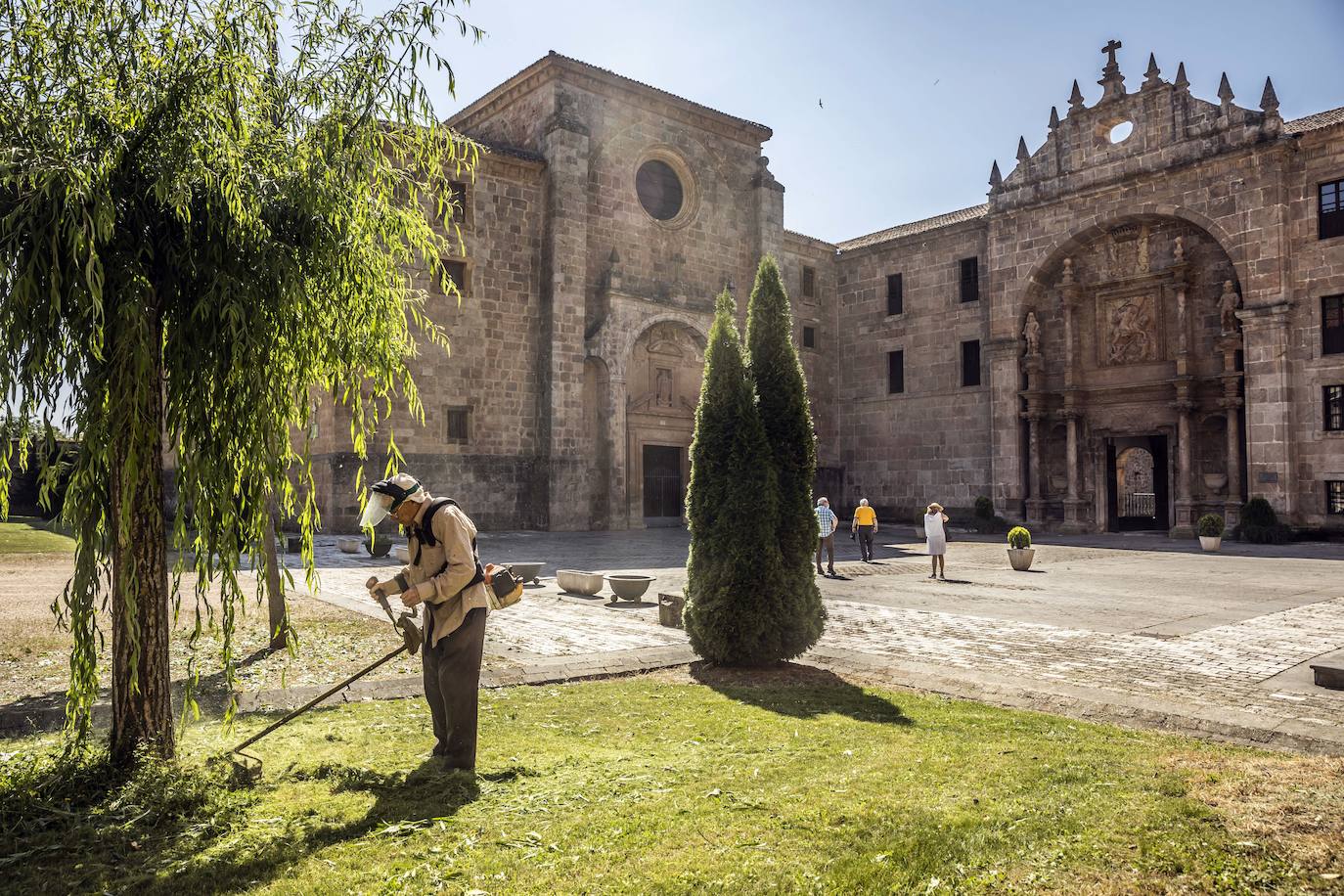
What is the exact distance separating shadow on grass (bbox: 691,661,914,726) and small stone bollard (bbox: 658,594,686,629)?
2140mm

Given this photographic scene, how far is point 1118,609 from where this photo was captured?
38.5ft

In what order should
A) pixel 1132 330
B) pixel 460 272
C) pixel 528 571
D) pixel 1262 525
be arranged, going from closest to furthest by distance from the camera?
pixel 528 571 < pixel 1262 525 < pixel 460 272 < pixel 1132 330

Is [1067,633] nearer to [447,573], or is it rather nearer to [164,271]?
[447,573]

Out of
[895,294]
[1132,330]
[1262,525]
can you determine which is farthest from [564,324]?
[1262,525]

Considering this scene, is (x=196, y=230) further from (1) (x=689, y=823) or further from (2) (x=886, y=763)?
(2) (x=886, y=763)

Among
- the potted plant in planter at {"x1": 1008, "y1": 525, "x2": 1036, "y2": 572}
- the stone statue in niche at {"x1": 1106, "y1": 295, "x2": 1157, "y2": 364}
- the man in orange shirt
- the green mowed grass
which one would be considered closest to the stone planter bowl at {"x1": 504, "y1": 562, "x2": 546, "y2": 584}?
the man in orange shirt

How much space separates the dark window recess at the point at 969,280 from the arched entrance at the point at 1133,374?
2.23 m

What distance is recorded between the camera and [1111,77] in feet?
91.2

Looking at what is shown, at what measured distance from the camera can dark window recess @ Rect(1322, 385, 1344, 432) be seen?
927 inches

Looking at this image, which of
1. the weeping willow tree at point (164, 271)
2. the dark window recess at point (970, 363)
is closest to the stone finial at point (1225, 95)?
the dark window recess at point (970, 363)

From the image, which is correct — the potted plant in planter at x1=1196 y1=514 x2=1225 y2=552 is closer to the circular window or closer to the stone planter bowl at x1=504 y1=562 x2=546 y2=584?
the stone planter bowl at x1=504 y1=562 x2=546 y2=584

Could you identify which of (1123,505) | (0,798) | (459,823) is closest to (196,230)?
(0,798)

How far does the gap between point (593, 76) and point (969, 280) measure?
1492 cm

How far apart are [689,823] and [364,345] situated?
317cm
